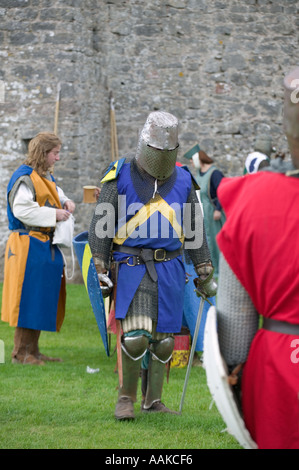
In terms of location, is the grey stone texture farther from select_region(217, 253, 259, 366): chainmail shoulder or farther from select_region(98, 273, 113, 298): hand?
select_region(217, 253, 259, 366): chainmail shoulder

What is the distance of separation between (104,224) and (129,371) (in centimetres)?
84

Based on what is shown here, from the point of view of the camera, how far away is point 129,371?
15.7 feet

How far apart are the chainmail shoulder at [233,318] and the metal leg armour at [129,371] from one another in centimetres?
243

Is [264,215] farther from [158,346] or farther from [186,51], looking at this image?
[186,51]

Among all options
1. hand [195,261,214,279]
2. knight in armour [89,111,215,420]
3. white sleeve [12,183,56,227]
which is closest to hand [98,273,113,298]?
knight in armour [89,111,215,420]

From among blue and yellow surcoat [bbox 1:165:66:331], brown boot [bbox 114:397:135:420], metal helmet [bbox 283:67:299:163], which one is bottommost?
blue and yellow surcoat [bbox 1:165:66:331]

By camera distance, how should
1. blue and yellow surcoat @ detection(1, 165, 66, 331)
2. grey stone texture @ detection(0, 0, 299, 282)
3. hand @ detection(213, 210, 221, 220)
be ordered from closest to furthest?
blue and yellow surcoat @ detection(1, 165, 66, 331), hand @ detection(213, 210, 221, 220), grey stone texture @ detection(0, 0, 299, 282)

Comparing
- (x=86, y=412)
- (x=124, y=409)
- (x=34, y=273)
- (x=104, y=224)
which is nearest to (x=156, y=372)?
(x=124, y=409)

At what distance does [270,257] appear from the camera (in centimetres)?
209

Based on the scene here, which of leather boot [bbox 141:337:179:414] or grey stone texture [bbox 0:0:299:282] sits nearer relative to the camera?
leather boot [bbox 141:337:179:414]

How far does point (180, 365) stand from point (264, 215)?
14.8 feet

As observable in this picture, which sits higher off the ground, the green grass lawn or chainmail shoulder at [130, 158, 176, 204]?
chainmail shoulder at [130, 158, 176, 204]

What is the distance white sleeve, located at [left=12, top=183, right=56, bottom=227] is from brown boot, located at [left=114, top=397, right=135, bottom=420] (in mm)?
2012

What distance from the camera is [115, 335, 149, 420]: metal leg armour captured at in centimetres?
461
